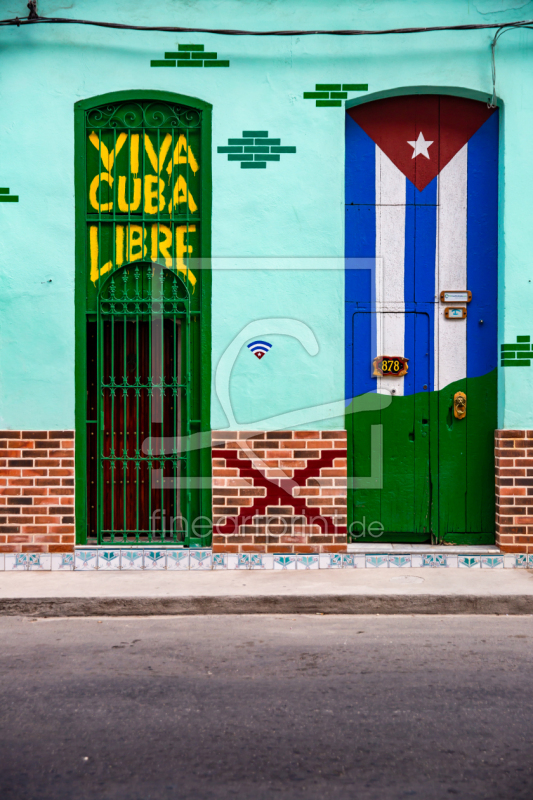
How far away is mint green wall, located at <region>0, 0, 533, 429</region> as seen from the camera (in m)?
6.65

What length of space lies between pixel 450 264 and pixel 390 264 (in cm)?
56

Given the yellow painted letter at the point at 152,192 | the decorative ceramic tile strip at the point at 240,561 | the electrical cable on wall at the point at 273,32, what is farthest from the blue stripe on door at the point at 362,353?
the electrical cable on wall at the point at 273,32

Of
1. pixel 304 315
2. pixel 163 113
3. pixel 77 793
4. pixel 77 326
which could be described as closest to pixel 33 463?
pixel 77 326

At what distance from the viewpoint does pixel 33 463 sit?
6688 mm

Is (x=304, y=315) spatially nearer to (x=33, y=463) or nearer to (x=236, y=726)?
(x=33, y=463)

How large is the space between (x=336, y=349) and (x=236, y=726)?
377 cm

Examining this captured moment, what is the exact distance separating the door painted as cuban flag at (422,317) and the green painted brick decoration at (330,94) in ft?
0.91

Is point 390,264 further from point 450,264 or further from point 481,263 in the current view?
point 481,263

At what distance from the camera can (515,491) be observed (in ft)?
21.9

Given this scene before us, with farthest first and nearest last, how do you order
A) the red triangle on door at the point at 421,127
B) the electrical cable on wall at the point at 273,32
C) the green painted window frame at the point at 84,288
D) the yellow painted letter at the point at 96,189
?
the red triangle on door at the point at 421,127, the yellow painted letter at the point at 96,189, the green painted window frame at the point at 84,288, the electrical cable on wall at the point at 273,32

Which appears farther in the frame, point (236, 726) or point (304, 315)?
point (304, 315)

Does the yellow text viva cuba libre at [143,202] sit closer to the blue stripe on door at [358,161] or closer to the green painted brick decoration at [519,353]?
the blue stripe on door at [358,161]

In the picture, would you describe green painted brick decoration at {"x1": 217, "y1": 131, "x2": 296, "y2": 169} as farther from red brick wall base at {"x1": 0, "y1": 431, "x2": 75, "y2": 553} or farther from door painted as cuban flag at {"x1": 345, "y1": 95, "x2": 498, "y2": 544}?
red brick wall base at {"x1": 0, "y1": 431, "x2": 75, "y2": 553}

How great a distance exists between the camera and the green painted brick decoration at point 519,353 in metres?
6.70
